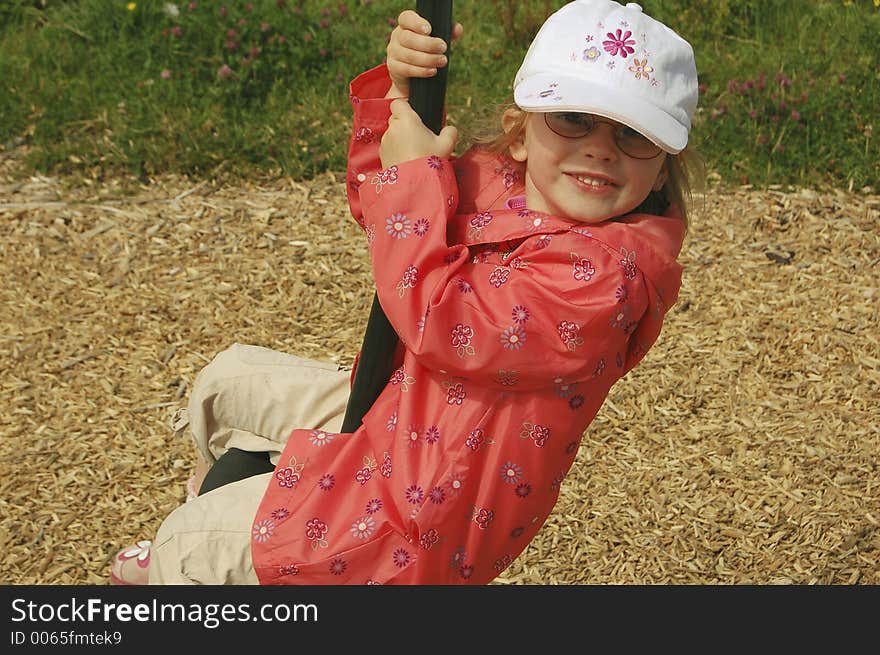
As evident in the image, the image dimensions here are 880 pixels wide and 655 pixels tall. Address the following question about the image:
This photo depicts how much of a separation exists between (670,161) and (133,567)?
5.94 feet

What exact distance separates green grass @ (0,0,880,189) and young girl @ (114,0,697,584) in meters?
3.28

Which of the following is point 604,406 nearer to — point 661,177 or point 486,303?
point 661,177

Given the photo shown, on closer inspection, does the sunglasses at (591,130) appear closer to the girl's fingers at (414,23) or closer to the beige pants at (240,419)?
the girl's fingers at (414,23)

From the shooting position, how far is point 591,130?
2.17 meters

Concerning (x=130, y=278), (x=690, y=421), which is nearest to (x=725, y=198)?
(x=690, y=421)

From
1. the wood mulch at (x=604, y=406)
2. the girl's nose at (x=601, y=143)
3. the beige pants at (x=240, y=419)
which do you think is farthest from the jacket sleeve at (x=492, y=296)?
the wood mulch at (x=604, y=406)

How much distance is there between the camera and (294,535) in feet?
7.66

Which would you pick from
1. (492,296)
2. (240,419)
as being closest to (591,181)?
(492,296)

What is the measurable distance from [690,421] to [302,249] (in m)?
1.85

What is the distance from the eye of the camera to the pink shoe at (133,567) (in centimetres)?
313

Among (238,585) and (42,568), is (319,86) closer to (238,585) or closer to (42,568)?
(42,568)

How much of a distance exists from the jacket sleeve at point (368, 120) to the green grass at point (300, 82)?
3176mm

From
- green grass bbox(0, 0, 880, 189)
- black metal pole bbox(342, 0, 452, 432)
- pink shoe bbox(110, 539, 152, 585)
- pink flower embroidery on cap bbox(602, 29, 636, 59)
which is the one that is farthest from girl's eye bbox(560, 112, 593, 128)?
green grass bbox(0, 0, 880, 189)

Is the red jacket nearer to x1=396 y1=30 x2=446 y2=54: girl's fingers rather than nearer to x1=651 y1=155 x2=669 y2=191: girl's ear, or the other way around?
x1=651 y1=155 x2=669 y2=191: girl's ear
